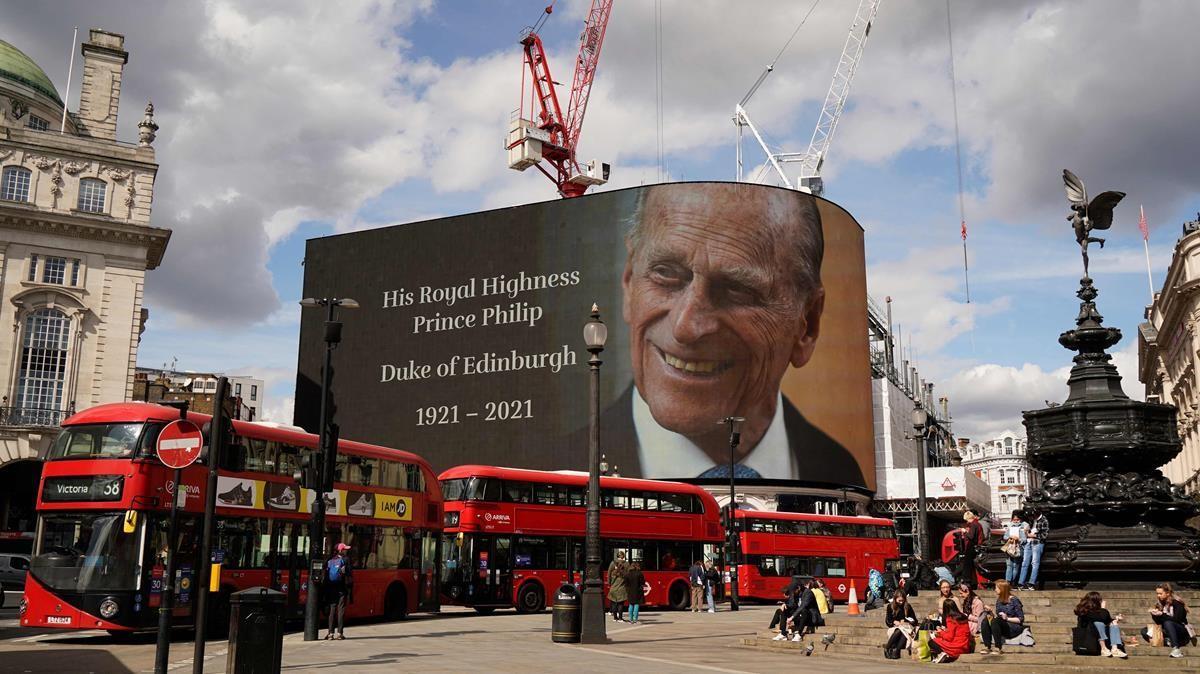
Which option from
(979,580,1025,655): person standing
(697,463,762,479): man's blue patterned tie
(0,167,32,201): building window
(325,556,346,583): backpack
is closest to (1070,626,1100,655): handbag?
(979,580,1025,655): person standing

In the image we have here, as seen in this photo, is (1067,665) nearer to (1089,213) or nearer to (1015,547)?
(1015,547)

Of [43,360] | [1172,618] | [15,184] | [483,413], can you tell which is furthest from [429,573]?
[15,184]

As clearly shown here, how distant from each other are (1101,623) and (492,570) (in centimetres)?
1906

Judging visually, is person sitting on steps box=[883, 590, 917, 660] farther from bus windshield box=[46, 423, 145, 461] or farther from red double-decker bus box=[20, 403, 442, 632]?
bus windshield box=[46, 423, 145, 461]

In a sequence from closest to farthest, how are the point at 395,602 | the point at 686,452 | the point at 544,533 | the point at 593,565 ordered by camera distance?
the point at 593,565 → the point at 395,602 → the point at 544,533 → the point at 686,452

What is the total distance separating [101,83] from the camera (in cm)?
6019

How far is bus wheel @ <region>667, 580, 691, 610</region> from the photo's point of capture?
117 ft

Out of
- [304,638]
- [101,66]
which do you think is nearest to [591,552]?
[304,638]

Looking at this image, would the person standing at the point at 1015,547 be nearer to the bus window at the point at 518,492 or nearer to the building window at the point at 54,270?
the bus window at the point at 518,492

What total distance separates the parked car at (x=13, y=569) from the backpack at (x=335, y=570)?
75.7 feet

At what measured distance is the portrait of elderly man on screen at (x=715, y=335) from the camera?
60.3m

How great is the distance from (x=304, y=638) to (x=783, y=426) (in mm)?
45057

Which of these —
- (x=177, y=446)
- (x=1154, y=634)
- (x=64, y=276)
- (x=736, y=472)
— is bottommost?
(x=1154, y=634)

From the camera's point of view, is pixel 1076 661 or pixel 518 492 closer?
pixel 1076 661
